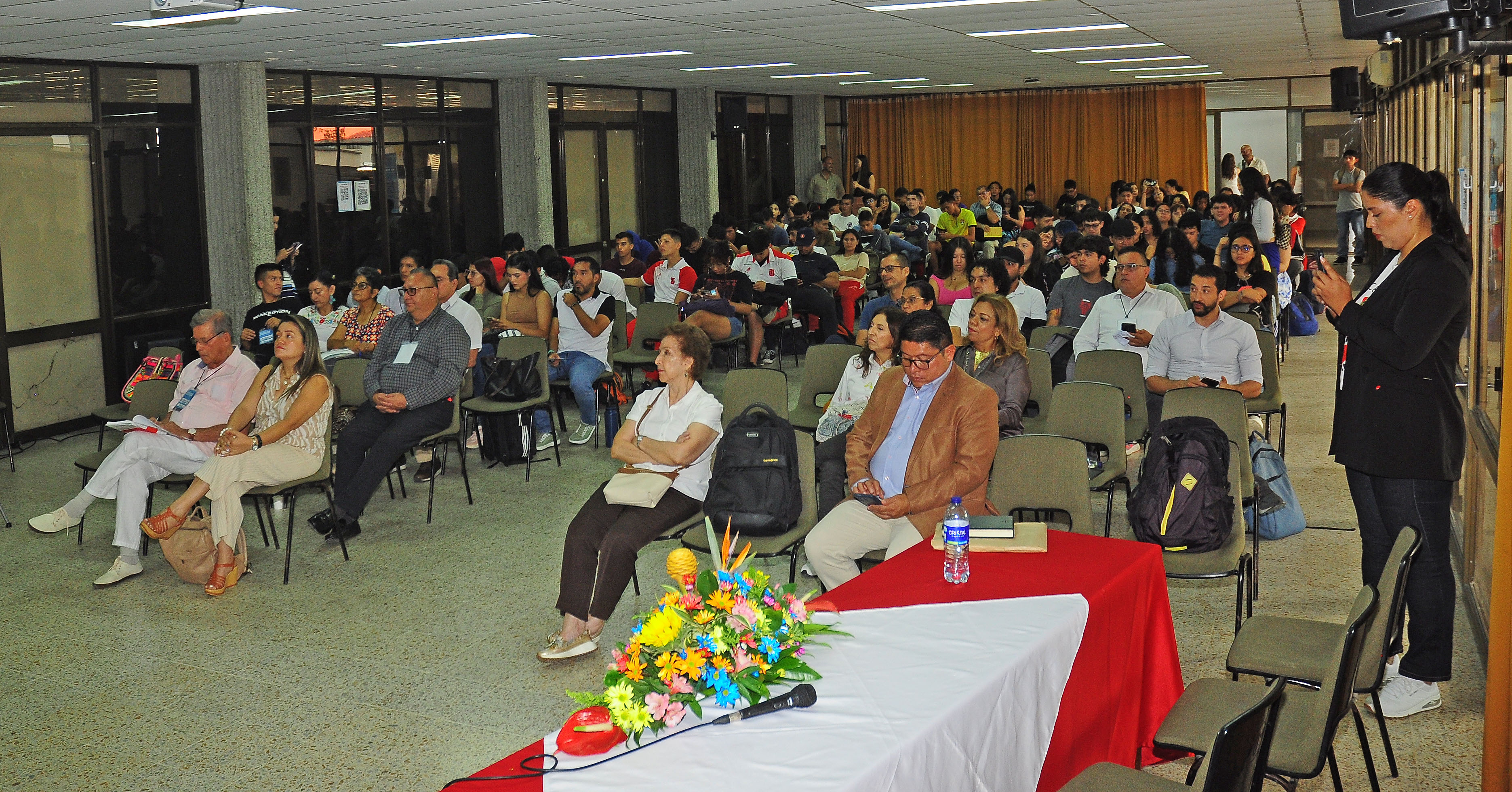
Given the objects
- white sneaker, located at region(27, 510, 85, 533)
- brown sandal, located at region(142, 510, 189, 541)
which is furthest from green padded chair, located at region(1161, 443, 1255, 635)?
white sneaker, located at region(27, 510, 85, 533)

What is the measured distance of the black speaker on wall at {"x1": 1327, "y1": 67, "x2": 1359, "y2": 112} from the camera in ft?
39.4

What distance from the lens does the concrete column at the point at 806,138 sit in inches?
838

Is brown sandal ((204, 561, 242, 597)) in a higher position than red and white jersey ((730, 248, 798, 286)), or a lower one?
lower

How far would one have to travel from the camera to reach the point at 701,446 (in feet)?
17.4

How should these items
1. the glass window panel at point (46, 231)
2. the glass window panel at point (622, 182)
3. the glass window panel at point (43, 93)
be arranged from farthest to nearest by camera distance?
the glass window panel at point (622, 182) < the glass window panel at point (46, 231) < the glass window panel at point (43, 93)

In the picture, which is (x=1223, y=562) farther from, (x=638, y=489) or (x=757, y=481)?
(x=638, y=489)

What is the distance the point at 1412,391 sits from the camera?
4.00m

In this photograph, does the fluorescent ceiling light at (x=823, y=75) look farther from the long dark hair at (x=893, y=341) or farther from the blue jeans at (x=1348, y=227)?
the long dark hair at (x=893, y=341)

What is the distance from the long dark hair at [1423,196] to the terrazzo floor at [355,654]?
159 centimetres

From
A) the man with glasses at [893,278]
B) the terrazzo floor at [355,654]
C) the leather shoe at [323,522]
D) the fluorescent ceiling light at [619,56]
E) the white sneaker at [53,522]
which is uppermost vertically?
the fluorescent ceiling light at [619,56]

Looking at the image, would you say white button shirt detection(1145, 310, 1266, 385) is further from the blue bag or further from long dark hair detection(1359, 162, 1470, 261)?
long dark hair detection(1359, 162, 1470, 261)

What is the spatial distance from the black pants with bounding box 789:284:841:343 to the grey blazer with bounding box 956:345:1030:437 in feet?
17.4

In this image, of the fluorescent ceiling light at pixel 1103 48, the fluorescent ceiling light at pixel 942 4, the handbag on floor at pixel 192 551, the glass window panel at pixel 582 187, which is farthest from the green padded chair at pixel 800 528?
the glass window panel at pixel 582 187

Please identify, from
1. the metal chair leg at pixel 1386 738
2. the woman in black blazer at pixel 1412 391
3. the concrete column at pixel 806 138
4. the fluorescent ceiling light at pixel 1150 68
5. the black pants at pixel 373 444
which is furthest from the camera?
the concrete column at pixel 806 138
